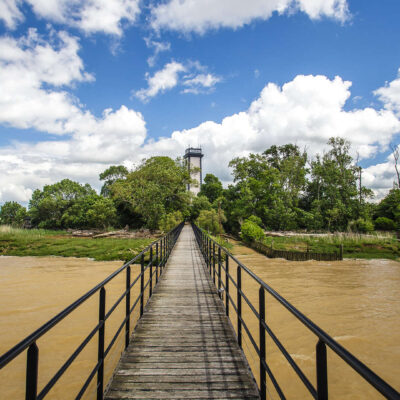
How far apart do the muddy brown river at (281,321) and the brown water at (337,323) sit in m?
0.02

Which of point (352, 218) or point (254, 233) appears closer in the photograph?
point (254, 233)

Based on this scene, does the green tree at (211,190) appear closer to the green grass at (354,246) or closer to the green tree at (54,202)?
the green tree at (54,202)

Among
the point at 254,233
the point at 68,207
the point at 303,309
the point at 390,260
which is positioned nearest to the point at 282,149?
the point at 254,233

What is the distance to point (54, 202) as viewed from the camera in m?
37.2

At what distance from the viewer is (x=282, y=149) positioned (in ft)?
141

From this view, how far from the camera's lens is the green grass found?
61.2 feet

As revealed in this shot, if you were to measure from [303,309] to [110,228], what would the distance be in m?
29.5

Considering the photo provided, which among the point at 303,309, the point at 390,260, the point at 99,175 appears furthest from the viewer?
the point at 99,175

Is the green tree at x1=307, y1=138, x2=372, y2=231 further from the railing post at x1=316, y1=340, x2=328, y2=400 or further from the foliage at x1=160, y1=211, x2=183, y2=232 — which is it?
the railing post at x1=316, y1=340, x2=328, y2=400

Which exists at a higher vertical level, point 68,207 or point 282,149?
point 282,149

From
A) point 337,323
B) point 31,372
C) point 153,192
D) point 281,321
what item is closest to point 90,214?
point 153,192

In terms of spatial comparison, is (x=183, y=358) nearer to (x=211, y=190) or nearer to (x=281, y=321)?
(x=281, y=321)

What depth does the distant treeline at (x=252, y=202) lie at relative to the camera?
27484mm

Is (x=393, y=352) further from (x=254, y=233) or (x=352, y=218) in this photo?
(x=352, y=218)
